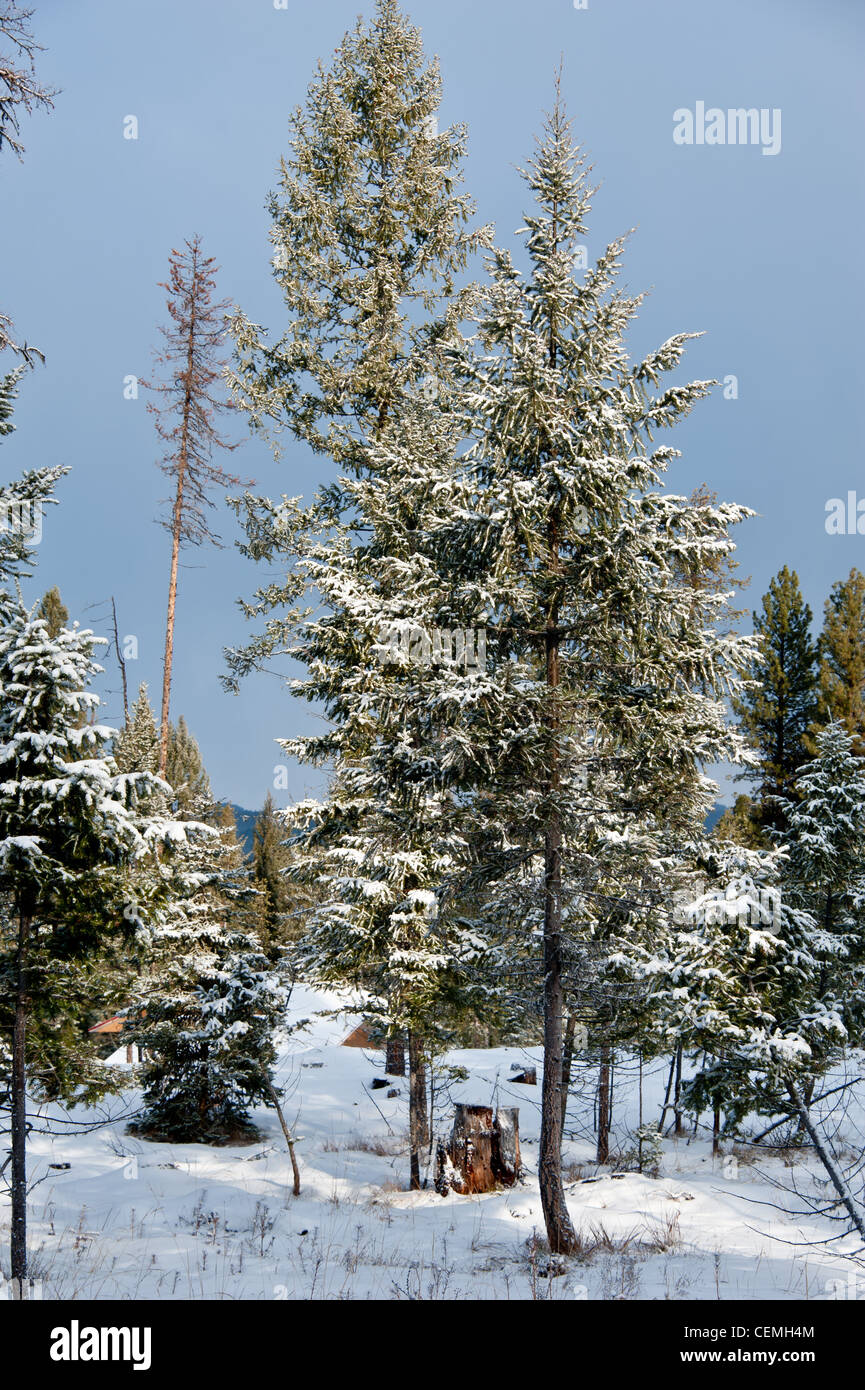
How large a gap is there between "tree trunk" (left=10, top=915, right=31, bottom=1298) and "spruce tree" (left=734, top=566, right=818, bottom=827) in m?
19.9

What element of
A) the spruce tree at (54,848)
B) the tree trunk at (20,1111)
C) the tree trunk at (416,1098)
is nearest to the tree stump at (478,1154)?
the tree trunk at (416,1098)

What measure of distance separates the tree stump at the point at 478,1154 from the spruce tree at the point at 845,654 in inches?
606

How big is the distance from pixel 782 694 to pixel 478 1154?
51.5 feet

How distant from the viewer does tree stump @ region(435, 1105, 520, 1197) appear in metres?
12.5

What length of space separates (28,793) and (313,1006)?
96.8 feet

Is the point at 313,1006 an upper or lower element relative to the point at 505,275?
lower

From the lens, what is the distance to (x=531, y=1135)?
1836 centimetres

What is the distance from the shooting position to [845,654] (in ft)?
79.9

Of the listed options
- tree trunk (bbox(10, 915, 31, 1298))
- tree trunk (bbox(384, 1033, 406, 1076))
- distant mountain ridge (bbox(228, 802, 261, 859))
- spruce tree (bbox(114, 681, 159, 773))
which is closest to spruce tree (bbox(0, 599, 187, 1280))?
tree trunk (bbox(10, 915, 31, 1298))

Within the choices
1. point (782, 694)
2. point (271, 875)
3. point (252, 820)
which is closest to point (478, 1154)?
point (782, 694)

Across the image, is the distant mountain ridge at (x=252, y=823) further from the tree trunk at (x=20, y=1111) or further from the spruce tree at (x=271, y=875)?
the tree trunk at (x=20, y=1111)

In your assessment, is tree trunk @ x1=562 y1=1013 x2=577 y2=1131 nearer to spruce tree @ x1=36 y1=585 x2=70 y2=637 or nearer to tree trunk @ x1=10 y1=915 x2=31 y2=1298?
tree trunk @ x1=10 y1=915 x2=31 y2=1298
